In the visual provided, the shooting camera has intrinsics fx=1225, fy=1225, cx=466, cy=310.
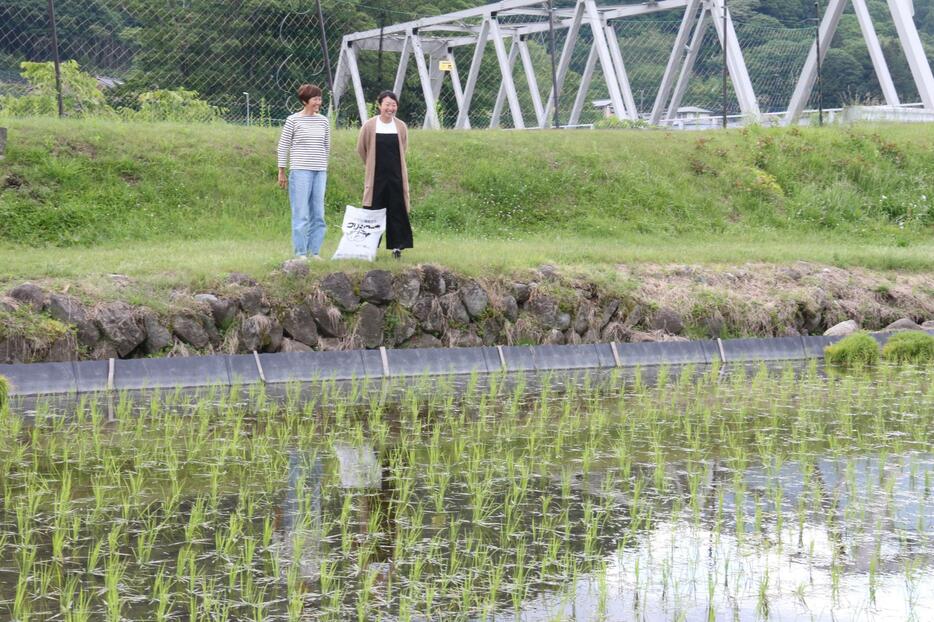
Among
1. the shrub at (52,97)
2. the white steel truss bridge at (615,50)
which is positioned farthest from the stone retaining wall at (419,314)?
the white steel truss bridge at (615,50)

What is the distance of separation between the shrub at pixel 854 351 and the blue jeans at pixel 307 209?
4803 millimetres

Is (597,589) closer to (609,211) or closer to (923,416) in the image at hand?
(923,416)

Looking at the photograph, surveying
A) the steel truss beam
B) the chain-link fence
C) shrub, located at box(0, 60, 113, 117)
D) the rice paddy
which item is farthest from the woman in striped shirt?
the steel truss beam

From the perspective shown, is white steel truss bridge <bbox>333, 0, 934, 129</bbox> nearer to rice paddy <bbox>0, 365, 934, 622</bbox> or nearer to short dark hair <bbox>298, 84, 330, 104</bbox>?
short dark hair <bbox>298, 84, 330, 104</bbox>

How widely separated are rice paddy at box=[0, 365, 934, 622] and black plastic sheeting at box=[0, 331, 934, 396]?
47 centimetres

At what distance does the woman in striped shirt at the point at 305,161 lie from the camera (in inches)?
432

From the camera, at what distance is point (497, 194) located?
16.2 meters

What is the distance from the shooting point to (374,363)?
9.96 meters

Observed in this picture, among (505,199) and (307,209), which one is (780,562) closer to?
(307,209)

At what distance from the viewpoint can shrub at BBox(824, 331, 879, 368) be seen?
1095cm

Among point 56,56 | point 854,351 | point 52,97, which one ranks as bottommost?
point 854,351

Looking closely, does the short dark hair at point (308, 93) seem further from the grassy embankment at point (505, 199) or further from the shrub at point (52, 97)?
the shrub at point (52, 97)

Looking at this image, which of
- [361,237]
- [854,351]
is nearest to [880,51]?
[854,351]

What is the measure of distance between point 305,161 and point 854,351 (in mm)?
5204
